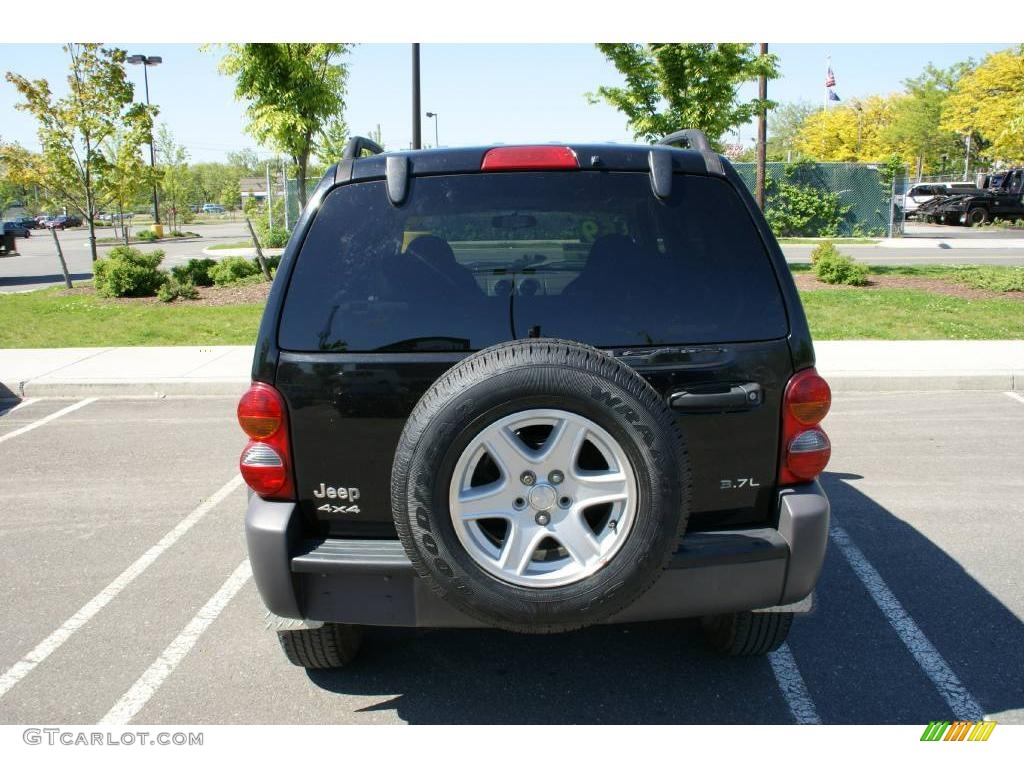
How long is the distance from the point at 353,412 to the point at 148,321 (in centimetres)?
1070

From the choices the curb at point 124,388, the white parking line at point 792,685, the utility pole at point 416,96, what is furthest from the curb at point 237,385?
the utility pole at point 416,96

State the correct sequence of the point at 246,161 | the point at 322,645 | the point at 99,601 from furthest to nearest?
the point at 246,161, the point at 99,601, the point at 322,645

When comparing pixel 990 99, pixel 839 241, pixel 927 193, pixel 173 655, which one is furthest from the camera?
pixel 990 99

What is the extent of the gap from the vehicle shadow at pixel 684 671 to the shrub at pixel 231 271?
42.7ft

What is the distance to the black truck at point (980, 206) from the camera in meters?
34.8

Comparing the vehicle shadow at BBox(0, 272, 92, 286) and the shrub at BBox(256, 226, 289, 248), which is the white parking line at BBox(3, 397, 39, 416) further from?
the shrub at BBox(256, 226, 289, 248)

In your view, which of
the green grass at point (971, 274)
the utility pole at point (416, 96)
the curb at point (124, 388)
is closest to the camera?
the curb at point (124, 388)

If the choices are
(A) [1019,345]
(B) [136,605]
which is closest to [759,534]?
(B) [136,605]

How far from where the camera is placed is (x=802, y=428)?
9.53ft

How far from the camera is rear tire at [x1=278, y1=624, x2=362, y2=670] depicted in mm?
3193

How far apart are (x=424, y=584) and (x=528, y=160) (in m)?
1.48

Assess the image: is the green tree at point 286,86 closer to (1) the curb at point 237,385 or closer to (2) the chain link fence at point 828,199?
(1) the curb at point 237,385

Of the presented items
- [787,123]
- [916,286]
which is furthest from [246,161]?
[916,286]

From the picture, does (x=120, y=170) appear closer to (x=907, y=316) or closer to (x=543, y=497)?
(x=907, y=316)
